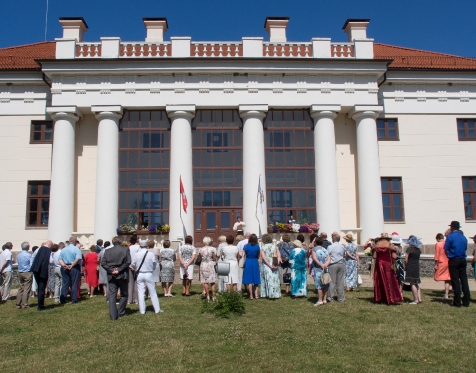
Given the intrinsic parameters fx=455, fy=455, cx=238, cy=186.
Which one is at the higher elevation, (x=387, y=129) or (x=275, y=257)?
(x=387, y=129)

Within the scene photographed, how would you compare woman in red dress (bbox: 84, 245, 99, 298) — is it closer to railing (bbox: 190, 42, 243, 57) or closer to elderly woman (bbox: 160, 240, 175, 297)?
elderly woman (bbox: 160, 240, 175, 297)

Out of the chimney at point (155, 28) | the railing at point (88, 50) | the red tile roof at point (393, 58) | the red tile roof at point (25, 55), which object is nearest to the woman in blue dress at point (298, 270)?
the red tile roof at point (393, 58)

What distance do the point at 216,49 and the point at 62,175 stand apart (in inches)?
384

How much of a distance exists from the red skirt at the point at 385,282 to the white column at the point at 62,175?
49.3ft

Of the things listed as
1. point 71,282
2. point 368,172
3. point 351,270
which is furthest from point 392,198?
point 71,282

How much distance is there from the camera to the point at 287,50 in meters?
23.1

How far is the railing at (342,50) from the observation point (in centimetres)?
2328

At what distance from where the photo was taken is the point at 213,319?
9898 millimetres

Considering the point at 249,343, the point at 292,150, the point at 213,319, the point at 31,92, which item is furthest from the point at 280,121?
the point at 249,343

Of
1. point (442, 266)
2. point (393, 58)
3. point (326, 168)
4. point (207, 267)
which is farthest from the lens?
point (393, 58)

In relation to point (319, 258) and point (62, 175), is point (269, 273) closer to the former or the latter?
point (319, 258)

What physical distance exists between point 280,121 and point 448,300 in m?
13.6

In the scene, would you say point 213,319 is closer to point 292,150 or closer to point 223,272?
point 223,272

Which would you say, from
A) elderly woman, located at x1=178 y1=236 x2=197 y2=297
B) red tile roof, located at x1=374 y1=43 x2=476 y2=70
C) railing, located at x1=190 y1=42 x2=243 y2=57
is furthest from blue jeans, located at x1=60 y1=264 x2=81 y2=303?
red tile roof, located at x1=374 y1=43 x2=476 y2=70
